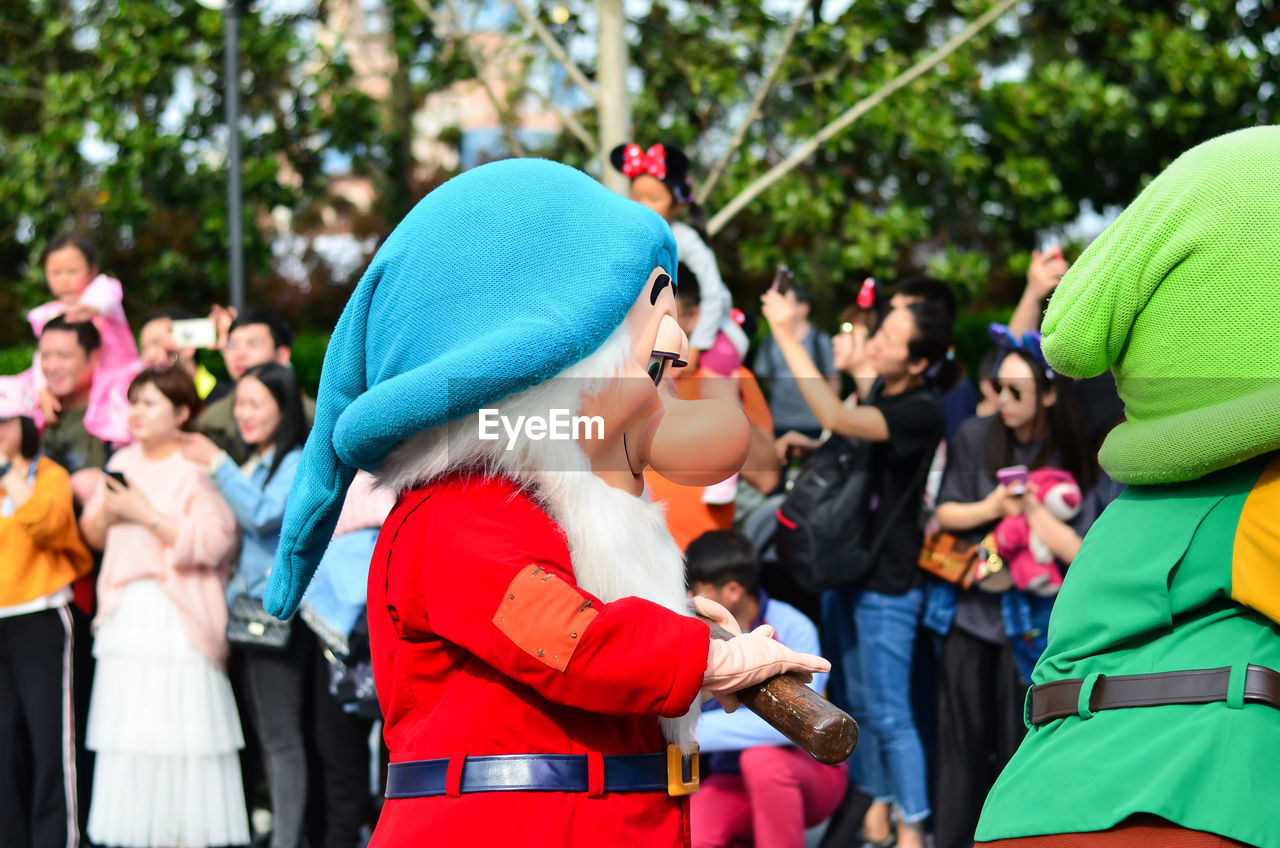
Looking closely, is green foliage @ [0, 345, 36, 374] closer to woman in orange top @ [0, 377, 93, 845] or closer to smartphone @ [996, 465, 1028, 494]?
woman in orange top @ [0, 377, 93, 845]

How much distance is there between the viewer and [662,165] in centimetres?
493

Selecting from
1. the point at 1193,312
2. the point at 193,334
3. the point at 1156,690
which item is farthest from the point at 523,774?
the point at 193,334

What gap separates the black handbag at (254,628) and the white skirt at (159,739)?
0.17m

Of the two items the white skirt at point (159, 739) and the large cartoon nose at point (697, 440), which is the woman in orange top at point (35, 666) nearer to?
the white skirt at point (159, 739)

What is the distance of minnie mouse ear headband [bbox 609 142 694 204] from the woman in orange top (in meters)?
2.35

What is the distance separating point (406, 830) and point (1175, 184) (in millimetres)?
1496

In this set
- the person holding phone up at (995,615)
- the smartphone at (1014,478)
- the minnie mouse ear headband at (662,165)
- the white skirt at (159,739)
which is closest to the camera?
the smartphone at (1014,478)

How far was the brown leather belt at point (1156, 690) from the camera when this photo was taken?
1920mm

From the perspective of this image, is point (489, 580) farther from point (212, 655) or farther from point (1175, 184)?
point (212, 655)

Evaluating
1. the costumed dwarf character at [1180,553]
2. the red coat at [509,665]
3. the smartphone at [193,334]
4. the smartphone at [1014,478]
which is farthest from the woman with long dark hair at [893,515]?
the smartphone at [193,334]

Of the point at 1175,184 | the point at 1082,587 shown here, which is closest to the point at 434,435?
the point at 1082,587

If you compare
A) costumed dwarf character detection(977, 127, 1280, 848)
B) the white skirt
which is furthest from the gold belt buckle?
the white skirt
